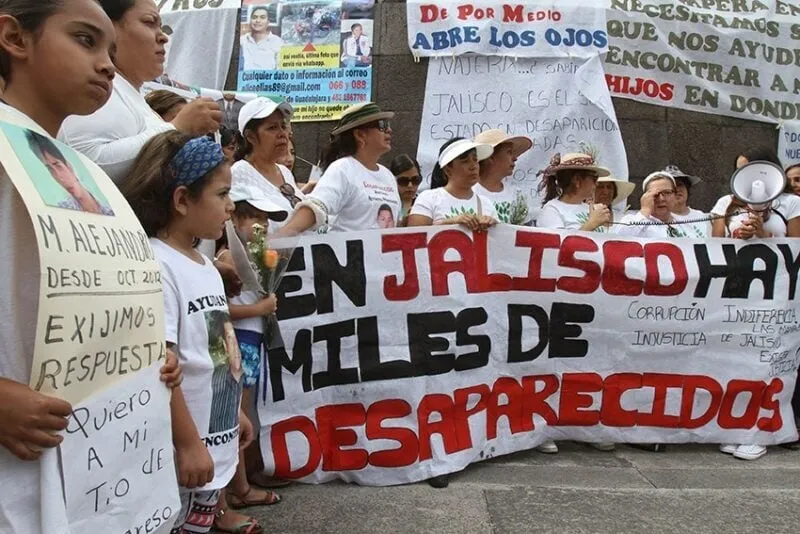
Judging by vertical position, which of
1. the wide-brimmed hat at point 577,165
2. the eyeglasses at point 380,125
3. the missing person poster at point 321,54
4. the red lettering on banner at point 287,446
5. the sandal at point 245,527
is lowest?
the sandal at point 245,527

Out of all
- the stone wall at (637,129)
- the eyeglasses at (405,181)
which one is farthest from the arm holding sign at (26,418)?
the stone wall at (637,129)

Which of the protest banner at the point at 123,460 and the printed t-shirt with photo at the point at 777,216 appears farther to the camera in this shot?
the printed t-shirt with photo at the point at 777,216

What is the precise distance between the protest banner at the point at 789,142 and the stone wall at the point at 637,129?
8 cm

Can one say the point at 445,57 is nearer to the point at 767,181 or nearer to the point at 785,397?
the point at 767,181

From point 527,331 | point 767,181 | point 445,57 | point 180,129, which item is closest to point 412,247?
point 527,331

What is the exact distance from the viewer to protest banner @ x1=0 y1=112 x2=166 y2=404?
114cm

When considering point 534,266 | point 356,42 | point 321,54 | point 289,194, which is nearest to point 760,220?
point 534,266

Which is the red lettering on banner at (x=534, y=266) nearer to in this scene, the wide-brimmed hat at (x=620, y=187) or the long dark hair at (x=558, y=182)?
the long dark hair at (x=558, y=182)

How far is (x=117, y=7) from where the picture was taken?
229 centimetres

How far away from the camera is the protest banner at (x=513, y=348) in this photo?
3.36 metres

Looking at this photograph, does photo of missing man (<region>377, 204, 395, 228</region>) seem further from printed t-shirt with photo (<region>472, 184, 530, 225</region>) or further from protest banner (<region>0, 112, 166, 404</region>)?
protest banner (<region>0, 112, 166, 404</region>)

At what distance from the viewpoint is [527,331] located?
3.72 meters

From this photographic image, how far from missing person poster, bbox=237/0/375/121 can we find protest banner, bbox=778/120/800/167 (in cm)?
411

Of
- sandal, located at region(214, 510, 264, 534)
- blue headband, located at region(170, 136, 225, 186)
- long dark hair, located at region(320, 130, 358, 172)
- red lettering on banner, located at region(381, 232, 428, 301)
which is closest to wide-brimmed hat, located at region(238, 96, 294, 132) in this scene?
long dark hair, located at region(320, 130, 358, 172)
